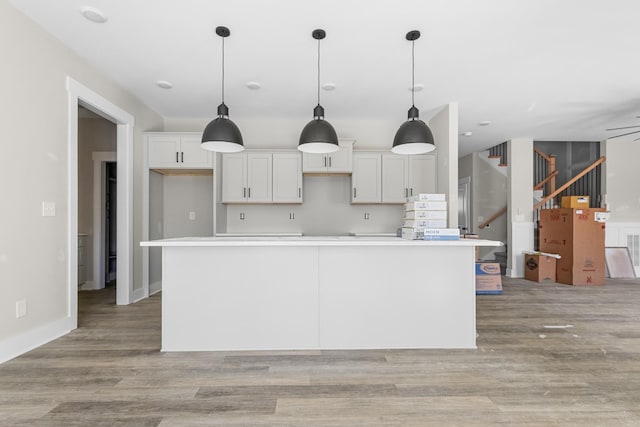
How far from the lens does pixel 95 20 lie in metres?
2.74

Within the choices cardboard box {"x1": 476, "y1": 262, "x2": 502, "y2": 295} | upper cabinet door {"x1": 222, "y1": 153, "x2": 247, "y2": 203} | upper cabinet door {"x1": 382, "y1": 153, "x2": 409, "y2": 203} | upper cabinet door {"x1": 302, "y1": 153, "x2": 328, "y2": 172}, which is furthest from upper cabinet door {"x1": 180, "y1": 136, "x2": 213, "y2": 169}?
cardboard box {"x1": 476, "y1": 262, "x2": 502, "y2": 295}

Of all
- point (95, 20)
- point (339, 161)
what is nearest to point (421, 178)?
point (339, 161)

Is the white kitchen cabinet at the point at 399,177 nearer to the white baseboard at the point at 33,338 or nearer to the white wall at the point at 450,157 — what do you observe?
the white wall at the point at 450,157

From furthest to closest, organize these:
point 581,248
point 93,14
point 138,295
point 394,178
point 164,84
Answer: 1. point 581,248
2. point 394,178
3. point 138,295
4. point 164,84
5. point 93,14

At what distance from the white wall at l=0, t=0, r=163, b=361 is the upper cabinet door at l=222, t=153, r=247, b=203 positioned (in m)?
2.07

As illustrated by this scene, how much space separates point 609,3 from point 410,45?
147 centimetres

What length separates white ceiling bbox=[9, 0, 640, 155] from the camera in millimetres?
2607

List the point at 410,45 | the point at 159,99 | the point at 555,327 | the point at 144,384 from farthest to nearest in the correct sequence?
1. the point at 159,99
2. the point at 555,327
3. the point at 410,45
4. the point at 144,384

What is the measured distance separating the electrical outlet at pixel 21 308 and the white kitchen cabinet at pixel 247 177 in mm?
2681

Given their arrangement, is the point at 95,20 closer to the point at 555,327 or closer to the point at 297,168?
the point at 297,168

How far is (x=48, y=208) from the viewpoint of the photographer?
2941mm

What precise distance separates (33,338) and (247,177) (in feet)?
10.1

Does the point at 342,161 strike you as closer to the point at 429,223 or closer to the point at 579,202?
the point at 429,223

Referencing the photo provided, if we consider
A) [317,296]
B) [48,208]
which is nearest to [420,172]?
[317,296]
